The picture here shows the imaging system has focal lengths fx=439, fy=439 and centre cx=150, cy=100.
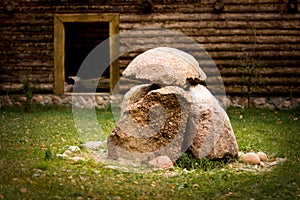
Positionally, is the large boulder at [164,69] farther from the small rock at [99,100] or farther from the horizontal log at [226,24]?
the small rock at [99,100]

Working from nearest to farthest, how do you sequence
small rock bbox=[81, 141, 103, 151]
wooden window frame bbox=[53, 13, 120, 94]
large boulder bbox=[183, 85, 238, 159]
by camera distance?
large boulder bbox=[183, 85, 238, 159] → small rock bbox=[81, 141, 103, 151] → wooden window frame bbox=[53, 13, 120, 94]

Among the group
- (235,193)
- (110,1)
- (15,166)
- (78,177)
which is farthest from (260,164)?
(110,1)

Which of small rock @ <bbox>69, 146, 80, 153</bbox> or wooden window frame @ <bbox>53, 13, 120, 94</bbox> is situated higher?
wooden window frame @ <bbox>53, 13, 120, 94</bbox>

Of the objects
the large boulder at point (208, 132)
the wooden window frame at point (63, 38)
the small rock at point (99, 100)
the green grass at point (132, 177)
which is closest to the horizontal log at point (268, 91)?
the wooden window frame at point (63, 38)

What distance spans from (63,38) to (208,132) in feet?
25.3

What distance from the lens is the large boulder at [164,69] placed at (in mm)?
6965

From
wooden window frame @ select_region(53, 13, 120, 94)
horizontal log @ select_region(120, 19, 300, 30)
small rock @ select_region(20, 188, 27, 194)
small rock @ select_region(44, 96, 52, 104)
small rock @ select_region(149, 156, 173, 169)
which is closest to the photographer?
small rock @ select_region(20, 188, 27, 194)

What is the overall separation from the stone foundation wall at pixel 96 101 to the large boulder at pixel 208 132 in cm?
612

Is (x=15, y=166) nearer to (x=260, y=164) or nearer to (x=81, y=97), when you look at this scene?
(x=260, y=164)

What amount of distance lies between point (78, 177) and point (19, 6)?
30.0 feet

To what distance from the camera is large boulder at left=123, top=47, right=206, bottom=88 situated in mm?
6965

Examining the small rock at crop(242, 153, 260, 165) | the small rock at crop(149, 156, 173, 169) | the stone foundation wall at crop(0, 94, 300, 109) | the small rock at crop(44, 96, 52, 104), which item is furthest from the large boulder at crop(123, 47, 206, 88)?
the small rock at crop(44, 96, 52, 104)

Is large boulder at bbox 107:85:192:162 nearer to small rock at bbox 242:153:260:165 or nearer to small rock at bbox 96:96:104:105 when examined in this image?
small rock at bbox 242:153:260:165

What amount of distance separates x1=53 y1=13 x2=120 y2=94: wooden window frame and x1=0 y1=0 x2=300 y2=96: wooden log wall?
6.7 inches
